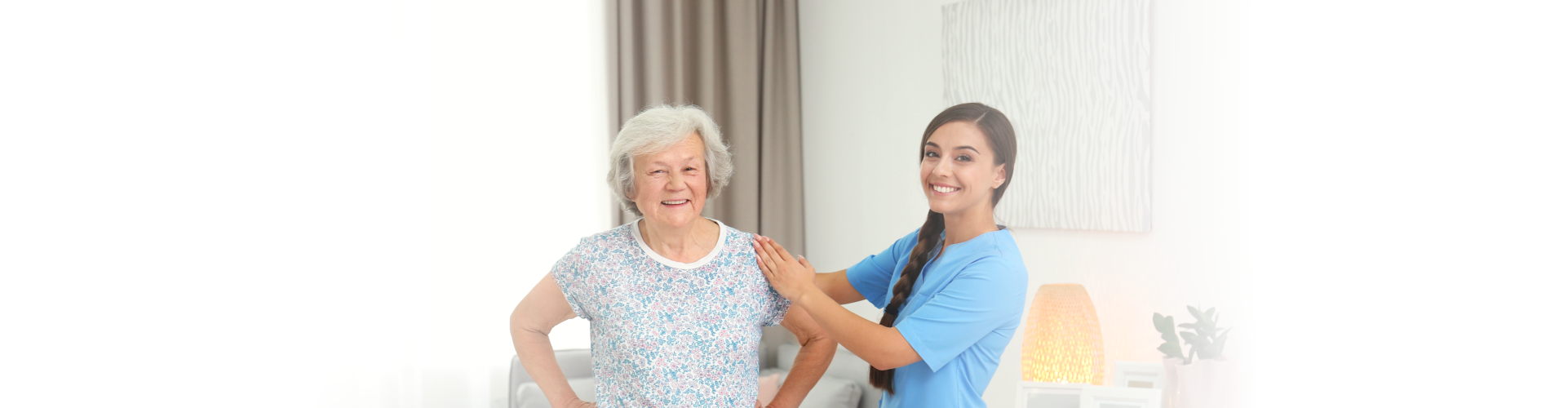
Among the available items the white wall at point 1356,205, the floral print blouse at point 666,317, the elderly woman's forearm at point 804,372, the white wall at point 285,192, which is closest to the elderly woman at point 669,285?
the floral print blouse at point 666,317

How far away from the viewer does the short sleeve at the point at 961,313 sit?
1388 millimetres

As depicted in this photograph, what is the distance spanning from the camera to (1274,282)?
185 cm

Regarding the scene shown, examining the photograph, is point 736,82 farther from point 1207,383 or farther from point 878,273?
point 1207,383

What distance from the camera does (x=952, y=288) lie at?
1409mm

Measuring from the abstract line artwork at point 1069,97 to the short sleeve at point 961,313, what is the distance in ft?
3.17

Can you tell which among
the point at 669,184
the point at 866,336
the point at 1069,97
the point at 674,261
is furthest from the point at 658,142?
the point at 1069,97

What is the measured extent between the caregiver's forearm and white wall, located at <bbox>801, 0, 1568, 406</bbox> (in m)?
0.92

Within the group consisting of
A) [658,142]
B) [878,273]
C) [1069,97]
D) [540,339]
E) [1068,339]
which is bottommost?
[1068,339]

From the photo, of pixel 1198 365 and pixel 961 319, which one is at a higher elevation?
pixel 961 319

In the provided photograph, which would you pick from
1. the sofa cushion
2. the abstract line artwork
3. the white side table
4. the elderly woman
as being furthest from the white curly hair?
the sofa cushion

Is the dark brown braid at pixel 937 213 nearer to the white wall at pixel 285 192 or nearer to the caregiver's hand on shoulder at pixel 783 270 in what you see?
the caregiver's hand on shoulder at pixel 783 270

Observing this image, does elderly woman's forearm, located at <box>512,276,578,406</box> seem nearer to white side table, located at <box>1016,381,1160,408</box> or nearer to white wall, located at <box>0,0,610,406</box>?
white side table, located at <box>1016,381,1160,408</box>

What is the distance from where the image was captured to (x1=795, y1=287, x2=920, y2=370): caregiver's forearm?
1398mm

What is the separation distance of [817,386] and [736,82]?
1.22m
